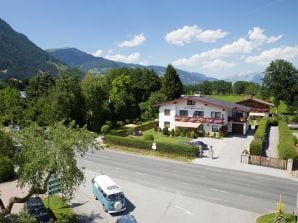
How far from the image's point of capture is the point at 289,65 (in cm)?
8769

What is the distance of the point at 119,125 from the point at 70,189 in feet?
149

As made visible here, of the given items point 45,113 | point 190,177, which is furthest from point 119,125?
point 190,177

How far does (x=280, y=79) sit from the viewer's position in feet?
286

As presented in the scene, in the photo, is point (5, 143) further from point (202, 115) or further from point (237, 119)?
point (237, 119)

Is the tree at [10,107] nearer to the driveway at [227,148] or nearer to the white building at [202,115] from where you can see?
the white building at [202,115]

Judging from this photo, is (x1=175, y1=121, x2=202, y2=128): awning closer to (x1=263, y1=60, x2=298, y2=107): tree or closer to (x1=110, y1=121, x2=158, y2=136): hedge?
(x1=110, y1=121, x2=158, y2=136): hedge

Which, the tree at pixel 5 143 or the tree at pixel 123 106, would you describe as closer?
the tree at pixel 5 143

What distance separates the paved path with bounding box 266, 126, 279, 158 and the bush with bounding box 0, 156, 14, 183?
31.2m

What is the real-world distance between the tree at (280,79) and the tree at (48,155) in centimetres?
7887

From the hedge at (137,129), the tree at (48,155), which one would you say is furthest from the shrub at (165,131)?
the tree at (48,155)

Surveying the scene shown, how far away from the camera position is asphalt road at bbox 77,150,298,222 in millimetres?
24641

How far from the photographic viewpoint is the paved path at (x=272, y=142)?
133ft

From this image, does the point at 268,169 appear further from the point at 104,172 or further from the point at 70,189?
the point at 70,189

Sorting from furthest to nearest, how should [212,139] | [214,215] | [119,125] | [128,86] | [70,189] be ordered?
[128,86]
[119,125]
[212,139]
[214,215]
[70,189]
